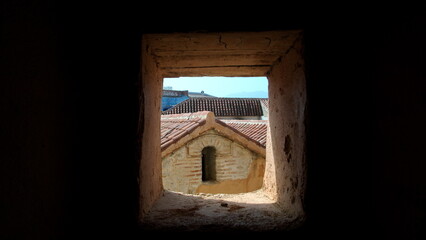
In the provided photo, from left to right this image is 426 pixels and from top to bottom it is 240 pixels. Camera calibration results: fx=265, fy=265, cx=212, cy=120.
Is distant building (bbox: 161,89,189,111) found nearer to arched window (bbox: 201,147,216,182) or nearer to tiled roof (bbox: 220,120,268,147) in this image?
tiled roof (bbox: 220,120,268,147)

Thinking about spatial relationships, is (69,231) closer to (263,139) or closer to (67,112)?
(67,112)

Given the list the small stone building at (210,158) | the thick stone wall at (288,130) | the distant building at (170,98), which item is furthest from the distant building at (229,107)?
the thick stone wall at (288,130)

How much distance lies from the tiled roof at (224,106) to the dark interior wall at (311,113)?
17224mm

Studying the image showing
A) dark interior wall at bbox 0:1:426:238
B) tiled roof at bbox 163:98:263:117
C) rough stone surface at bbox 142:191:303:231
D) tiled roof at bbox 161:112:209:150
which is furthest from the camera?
tiled roof at bbox 163:98:263:117

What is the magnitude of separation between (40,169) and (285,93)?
1.27 metres

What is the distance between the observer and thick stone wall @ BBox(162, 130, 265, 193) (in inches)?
265

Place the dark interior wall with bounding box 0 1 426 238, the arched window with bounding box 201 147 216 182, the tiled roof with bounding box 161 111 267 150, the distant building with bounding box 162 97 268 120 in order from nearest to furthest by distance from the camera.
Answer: the dark interior wall with bounding box 0 1 426 238
the tiled roof with bounding box 161 111 267 150
the arched window with bounding box 201 147 216 182
the distant building with bounding box 162 97 268 120

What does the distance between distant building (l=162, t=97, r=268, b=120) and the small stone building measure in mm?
11306

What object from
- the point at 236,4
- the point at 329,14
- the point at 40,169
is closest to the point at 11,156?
the point at 40,169

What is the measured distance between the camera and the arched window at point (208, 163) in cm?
746

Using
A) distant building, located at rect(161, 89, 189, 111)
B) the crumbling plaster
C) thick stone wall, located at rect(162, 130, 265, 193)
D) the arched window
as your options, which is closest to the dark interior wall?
the crumbling plaster

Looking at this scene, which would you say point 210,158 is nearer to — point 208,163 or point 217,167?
point 208,163

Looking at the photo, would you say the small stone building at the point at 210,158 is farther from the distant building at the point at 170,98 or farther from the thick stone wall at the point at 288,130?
the distant building at the point at 170,98

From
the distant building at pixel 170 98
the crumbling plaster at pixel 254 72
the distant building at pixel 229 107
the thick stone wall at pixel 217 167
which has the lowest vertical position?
the thick stone wall at pixel 217 167
